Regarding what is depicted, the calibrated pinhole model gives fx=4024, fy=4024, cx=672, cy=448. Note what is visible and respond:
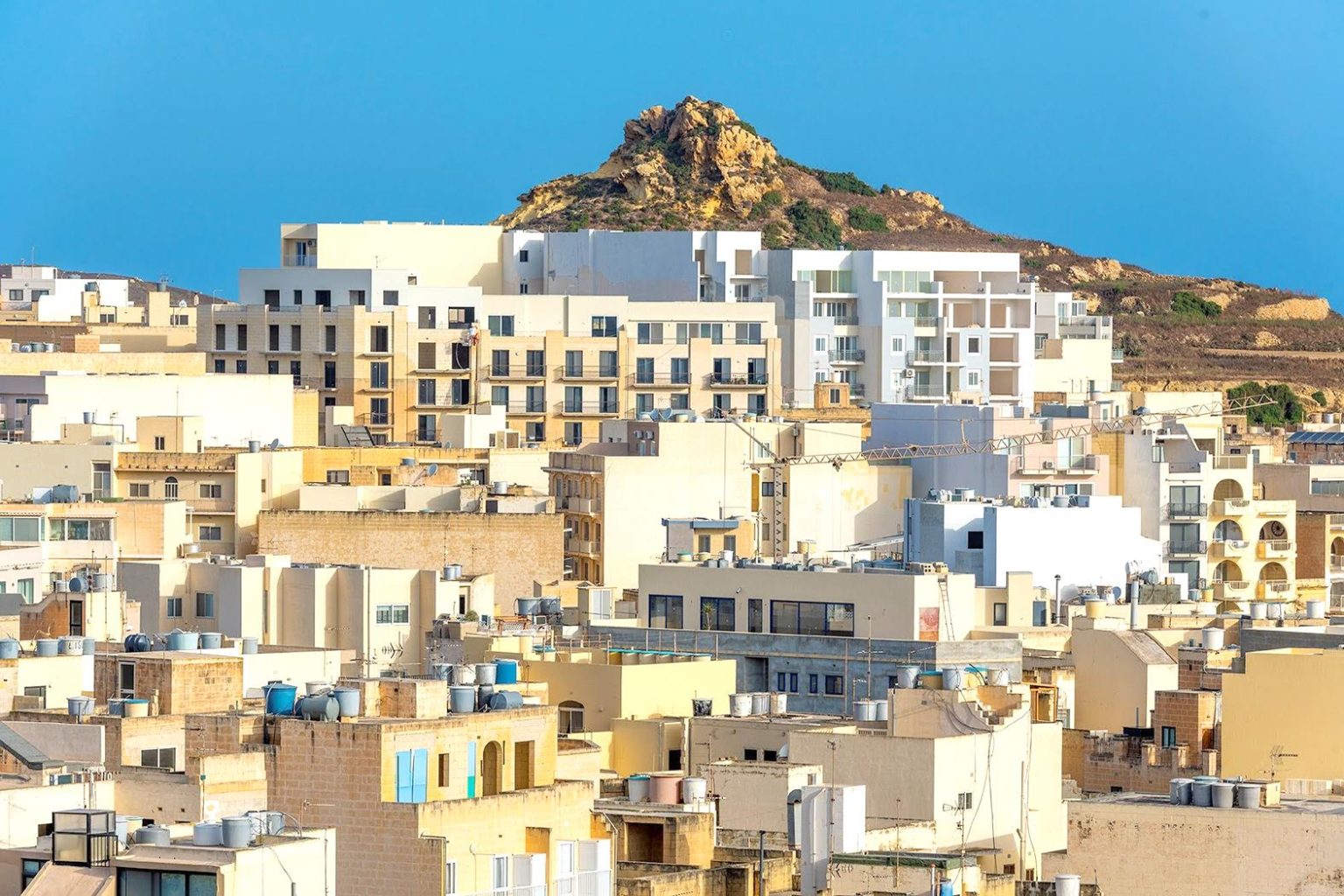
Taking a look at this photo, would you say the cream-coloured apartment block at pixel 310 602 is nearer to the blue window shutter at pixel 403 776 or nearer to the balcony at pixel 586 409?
the blue window shutter at pixel 403 776

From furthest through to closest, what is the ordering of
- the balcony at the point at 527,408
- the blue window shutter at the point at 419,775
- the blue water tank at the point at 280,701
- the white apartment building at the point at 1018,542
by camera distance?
the balcony at the point at 527,408, the white apartment building at the point at 1018,542, the blue water tank at the point at 280,701, the blue window shutter at the point at 419,775

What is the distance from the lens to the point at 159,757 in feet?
122

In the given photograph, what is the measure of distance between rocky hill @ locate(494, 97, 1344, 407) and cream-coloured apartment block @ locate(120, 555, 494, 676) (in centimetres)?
7327

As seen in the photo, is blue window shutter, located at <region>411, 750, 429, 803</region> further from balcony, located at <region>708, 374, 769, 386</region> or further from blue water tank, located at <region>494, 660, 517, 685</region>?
balcony, located at <region>708, 374, 769, 386</region>

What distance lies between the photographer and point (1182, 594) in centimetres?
6397

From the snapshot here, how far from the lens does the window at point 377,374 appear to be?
9869 cm

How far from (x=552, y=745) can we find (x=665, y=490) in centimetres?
3955

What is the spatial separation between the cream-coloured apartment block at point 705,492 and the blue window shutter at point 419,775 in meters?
38.1

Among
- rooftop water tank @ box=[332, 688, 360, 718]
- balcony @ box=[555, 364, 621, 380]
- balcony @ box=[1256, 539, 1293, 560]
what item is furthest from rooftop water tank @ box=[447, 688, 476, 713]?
balcony @ box=[555, 364, 621, 380]

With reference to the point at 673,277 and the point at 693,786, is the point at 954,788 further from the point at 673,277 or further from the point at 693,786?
the point at 673,277

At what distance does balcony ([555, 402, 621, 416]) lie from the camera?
9819 centimetres

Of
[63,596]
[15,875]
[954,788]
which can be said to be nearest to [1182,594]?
[63,596]

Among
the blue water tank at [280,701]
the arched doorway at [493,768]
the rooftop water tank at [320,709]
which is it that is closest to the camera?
the rooftop water tank at [320,709]

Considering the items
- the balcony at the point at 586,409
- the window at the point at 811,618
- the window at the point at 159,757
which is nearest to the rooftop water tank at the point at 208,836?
the window at the point at 159,757
